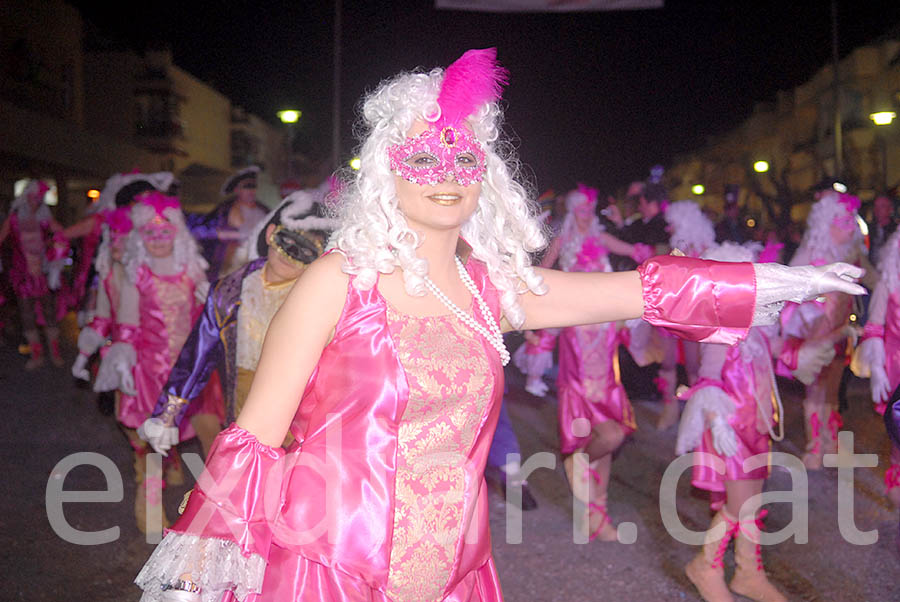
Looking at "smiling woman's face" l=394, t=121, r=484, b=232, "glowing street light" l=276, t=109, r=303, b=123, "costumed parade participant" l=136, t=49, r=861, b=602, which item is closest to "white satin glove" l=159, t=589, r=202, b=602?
"costumed parade participant" l=136, t=49, r=861, b=602

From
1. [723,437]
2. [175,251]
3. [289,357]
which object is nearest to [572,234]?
[723,437]

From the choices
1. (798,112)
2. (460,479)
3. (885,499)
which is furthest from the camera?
(798,112)

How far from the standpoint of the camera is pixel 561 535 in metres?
4.98

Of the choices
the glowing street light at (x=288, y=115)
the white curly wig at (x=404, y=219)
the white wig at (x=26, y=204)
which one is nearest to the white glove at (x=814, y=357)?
the white curly wig at (x=404, y=219)

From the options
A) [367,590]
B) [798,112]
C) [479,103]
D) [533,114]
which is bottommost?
[367,590]

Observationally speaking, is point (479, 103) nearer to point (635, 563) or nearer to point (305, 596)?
point (305, 596)

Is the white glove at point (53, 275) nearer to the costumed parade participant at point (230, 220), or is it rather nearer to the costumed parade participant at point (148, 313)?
the costumed parade participant at point (230, 220)

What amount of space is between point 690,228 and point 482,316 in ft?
13.2

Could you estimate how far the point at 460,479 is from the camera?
7.06ft

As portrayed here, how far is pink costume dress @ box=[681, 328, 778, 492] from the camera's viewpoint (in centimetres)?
404

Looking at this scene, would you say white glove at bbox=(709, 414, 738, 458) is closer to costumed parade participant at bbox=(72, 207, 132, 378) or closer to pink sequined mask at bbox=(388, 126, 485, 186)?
pink sequined mask at bbox=(388, 126, 485, 186)

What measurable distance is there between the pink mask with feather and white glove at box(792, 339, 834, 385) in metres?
4.96

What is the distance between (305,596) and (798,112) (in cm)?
4953

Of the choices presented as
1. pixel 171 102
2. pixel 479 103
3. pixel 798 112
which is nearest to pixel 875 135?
pixel 798 112
